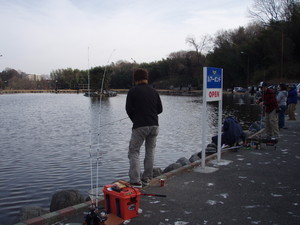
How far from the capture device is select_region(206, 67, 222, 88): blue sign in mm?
6946

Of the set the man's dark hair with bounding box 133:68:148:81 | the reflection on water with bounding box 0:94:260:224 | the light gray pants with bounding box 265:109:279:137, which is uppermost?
the man's dark hair with bounding box 133:68:148:81

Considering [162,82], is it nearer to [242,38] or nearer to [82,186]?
[242,38]

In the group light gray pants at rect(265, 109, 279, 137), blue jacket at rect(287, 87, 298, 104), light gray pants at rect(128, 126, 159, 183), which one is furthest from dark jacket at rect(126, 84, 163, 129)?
blue jacket at rect(287, 87, 298, 104)

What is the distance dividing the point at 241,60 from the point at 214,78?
69.3 metres

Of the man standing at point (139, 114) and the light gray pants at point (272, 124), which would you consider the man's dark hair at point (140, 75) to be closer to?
the man standing at point (139, 114)

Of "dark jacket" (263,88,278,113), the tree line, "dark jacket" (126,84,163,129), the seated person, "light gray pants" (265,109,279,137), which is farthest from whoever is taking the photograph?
the tree line

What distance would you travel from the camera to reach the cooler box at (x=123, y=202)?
4.35 m

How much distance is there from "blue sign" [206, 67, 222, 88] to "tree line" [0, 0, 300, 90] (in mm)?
7238

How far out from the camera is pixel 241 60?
72.7 metres

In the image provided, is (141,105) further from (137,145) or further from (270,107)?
(270,107)

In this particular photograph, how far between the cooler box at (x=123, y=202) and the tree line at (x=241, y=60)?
31.6 ft

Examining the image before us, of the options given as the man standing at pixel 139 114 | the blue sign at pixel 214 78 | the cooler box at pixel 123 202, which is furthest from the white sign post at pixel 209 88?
the cooler box at pixel 123 202

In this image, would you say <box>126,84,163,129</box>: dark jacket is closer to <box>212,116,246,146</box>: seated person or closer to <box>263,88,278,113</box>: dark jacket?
<box>212,116,246,146</box>: seated person

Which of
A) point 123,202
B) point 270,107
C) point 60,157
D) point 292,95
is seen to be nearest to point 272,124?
point 270,107
